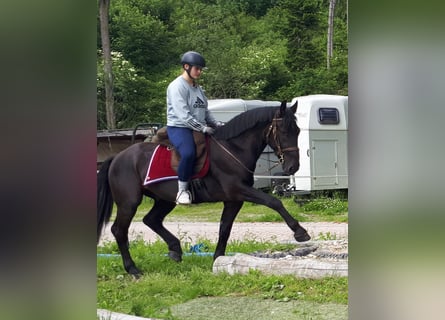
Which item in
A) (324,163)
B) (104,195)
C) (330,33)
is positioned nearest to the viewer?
(330,33)

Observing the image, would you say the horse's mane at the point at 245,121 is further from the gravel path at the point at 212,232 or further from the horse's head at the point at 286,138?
the gravel path at the point at 212,232

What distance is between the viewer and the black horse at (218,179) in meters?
5.40

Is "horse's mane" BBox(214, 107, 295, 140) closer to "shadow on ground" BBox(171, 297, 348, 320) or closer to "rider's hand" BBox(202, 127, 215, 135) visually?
"rider's hand" BBox(202, 127, 215, 135)

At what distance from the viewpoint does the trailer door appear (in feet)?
16.6

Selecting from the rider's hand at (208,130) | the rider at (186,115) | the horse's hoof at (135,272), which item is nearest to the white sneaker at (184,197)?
the rider at (186,115)

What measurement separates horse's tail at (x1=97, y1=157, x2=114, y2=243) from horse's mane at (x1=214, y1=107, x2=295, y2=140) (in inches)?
40.2

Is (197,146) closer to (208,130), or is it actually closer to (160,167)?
(208,130)

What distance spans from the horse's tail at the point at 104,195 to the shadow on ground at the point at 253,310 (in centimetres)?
135

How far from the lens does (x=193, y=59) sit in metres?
5.00

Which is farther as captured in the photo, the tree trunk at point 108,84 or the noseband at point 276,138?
the noseband at point 276,138

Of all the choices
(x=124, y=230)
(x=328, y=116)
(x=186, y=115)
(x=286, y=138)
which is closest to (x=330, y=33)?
(x=328, y=116)

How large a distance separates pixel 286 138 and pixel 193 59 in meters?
1.04

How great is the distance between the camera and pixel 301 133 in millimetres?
5641
